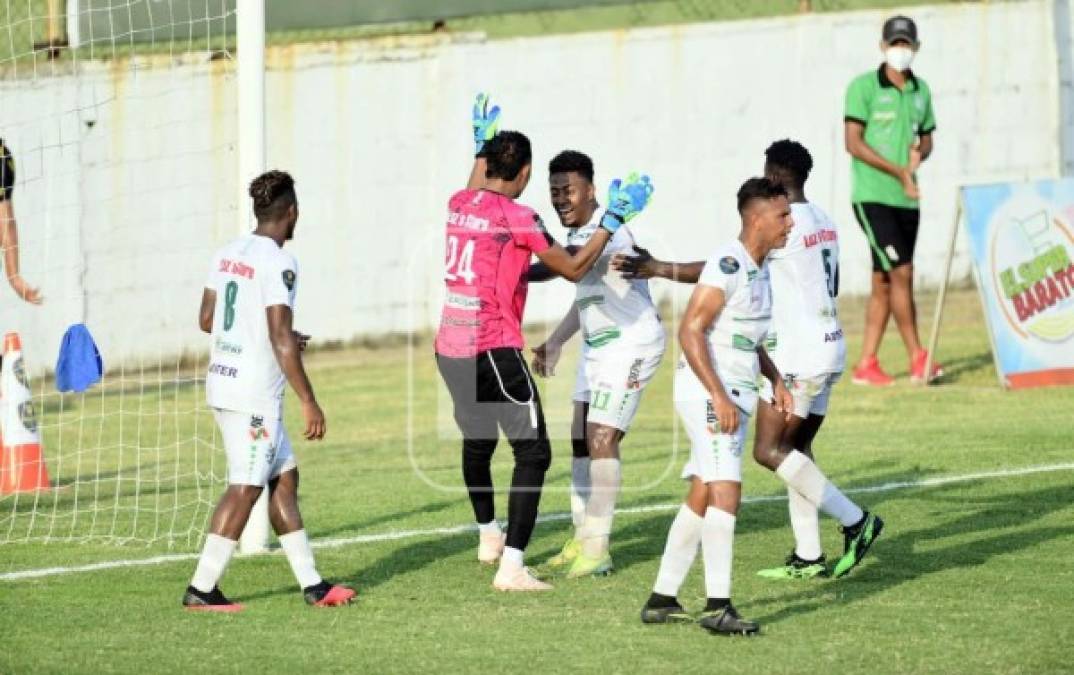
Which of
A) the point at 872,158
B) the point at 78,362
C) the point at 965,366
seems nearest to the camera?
the point at 78,362

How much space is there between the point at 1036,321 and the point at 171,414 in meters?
6.98

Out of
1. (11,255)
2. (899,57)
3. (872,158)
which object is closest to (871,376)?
(872,158)

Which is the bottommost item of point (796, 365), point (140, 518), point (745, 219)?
point (140, 518)

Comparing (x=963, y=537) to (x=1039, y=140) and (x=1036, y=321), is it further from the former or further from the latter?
(x=1039, y=140)

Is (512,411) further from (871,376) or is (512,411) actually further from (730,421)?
(871,376)

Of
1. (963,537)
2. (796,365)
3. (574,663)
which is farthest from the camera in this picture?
(963,537)

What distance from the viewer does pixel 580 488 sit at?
38.2 feet

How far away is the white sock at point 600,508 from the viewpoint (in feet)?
36.1

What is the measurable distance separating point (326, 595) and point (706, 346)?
7.30 feet

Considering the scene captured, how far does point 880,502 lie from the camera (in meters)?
13.0

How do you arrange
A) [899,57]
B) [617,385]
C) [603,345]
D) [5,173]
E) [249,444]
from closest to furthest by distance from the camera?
[249,444] → [617,385] → [603,345] → [5,173] → [899,57]

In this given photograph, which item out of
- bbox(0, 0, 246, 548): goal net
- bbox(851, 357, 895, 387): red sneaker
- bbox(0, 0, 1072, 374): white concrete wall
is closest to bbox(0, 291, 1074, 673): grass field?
bbox(851, 357, 895, 387): red sneaker

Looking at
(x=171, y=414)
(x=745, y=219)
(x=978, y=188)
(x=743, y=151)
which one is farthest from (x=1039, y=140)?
(x=745, y=219)

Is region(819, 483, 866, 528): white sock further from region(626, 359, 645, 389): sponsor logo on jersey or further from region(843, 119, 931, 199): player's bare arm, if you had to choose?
region(843, 119, 931, 199): player's bare arm
